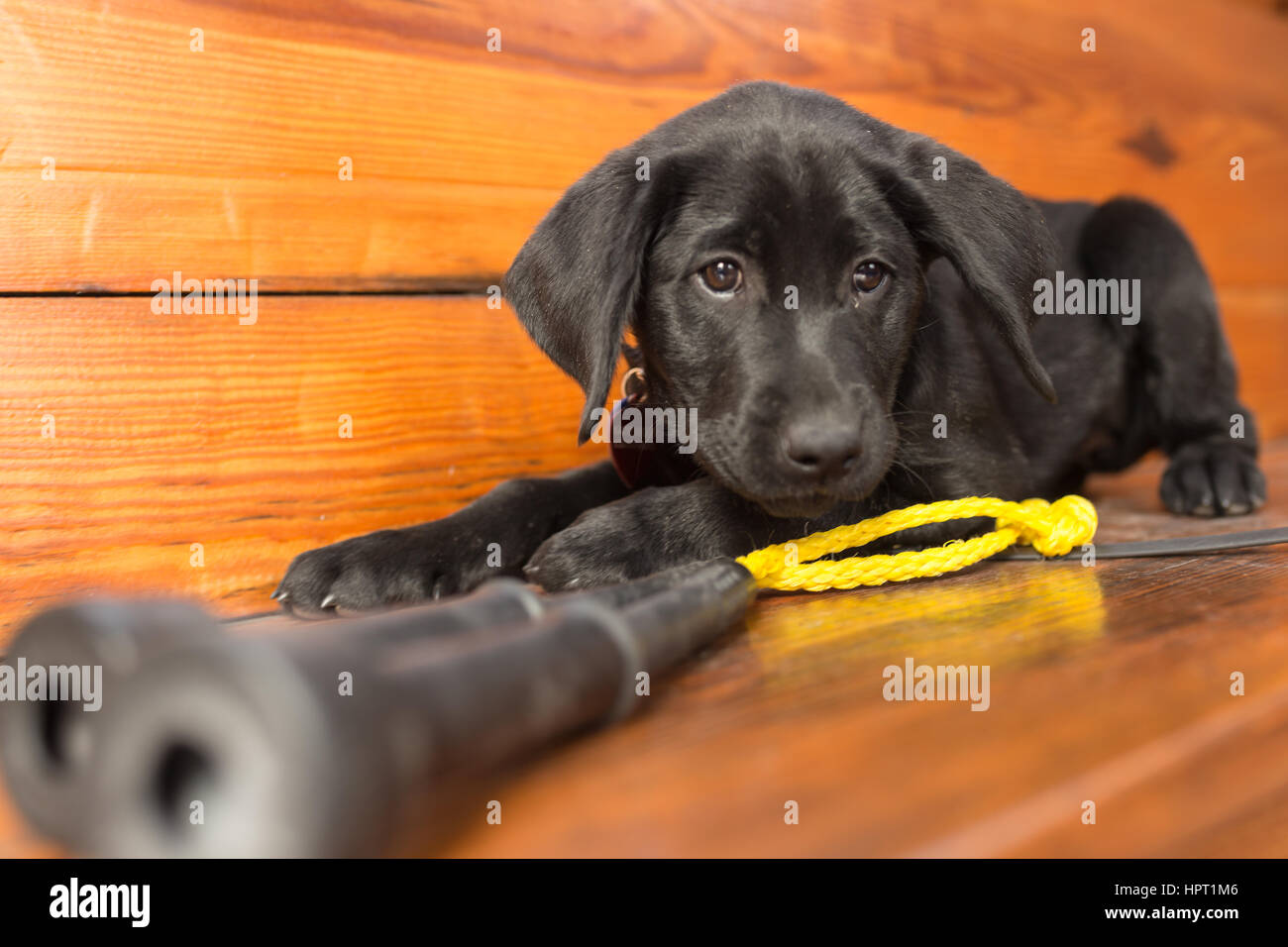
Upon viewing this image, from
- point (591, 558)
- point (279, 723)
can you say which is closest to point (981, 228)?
point (591, 558)

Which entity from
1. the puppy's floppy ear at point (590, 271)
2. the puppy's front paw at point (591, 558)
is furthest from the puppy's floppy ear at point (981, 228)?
the puppy's front paw at point (591, 558)

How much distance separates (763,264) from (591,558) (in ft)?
1.99

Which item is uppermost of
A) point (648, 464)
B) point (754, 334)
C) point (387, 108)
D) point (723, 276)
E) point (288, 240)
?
point (387, 108)

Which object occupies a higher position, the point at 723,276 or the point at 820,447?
the point at 723,276

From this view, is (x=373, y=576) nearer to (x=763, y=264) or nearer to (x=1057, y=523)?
(x=763, y=264)

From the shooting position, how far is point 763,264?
1857 millimetres

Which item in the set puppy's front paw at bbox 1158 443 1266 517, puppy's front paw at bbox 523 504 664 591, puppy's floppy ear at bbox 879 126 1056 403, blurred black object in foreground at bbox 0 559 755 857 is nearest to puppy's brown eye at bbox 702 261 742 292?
puppy's floppy ear at bbox 879 126 1056 403

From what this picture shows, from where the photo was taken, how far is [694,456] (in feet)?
6.28

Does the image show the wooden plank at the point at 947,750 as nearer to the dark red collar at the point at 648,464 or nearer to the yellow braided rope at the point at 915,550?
the yellow braided rope at the point at 915,550

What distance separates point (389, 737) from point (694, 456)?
1230 millimetres

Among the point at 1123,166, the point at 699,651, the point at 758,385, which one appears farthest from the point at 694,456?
the point at 1123,166

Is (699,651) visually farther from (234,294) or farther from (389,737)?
(234,294)

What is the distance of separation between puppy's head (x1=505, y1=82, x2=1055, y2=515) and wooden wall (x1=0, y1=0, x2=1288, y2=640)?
49 centimetres

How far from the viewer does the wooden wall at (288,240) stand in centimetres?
192
